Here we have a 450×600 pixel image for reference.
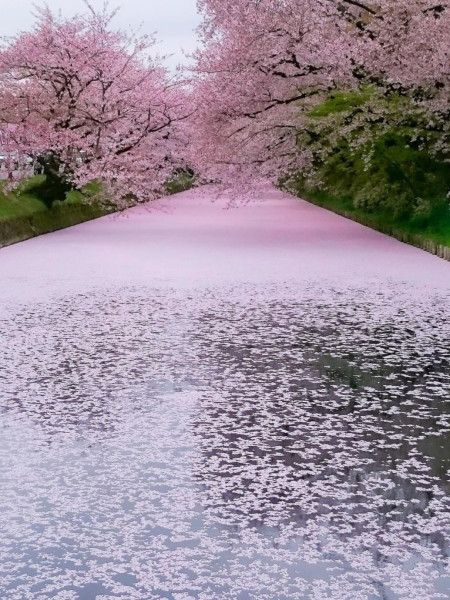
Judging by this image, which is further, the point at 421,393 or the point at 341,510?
the point at 421,393

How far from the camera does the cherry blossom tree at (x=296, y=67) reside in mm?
28750

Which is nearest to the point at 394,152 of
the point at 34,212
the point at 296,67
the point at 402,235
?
the point at 402,235

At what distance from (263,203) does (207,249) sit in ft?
106

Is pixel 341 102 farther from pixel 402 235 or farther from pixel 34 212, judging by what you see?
pixel 34 212

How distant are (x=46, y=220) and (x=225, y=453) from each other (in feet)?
92.2

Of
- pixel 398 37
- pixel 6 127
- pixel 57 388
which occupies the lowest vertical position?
pixel 57 388

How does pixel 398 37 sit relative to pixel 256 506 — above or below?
above

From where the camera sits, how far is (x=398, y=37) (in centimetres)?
2984

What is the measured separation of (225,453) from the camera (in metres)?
8.04

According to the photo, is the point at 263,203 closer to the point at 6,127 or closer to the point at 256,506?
the point at 6,127

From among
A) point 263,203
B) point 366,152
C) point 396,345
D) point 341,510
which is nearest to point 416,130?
point 366,152

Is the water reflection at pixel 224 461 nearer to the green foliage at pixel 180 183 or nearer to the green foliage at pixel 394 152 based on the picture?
the green foliage at pixel 394 152

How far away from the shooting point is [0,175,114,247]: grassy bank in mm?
30641

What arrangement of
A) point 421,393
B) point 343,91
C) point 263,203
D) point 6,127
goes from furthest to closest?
point 263,203
point 6,127
point 343,91
point 421,393
